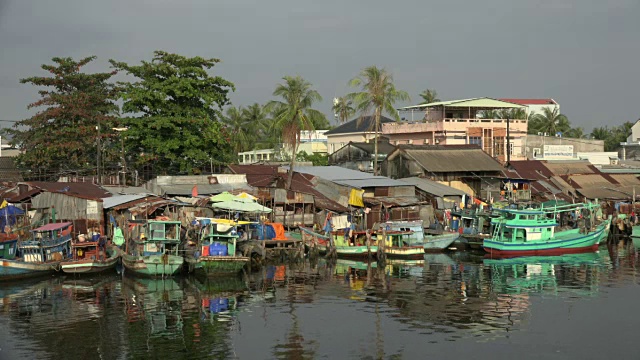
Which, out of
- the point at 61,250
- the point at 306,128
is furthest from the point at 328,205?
the point at 61,250

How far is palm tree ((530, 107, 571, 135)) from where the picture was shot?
8525cm

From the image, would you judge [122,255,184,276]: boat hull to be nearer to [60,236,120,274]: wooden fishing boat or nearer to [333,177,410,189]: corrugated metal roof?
[60,236,120,274]: wooden fishing boat

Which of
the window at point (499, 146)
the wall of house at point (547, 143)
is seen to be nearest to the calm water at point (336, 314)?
the window at point (499, 146)

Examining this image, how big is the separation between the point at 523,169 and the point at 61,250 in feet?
121

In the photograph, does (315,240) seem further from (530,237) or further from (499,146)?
(499,146)

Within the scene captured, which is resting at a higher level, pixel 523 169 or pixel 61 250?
pixel 523 169

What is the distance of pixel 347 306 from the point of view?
28.2 meters

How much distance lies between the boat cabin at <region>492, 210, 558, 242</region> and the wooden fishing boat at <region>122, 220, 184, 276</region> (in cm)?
1792

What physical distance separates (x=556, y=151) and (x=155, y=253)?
42.0 metres

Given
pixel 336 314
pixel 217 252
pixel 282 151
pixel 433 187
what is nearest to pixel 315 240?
pixel 217 252

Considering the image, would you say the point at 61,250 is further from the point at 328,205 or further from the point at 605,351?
the point at 605,351

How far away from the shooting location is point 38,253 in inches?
1351

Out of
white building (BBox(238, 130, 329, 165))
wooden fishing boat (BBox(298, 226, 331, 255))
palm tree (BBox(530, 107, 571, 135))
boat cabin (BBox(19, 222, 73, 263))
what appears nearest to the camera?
boat cabin (BBox(19, 222, 73, 263))

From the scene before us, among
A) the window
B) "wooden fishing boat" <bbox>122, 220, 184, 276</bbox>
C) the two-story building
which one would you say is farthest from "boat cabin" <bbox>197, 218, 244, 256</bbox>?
the window
